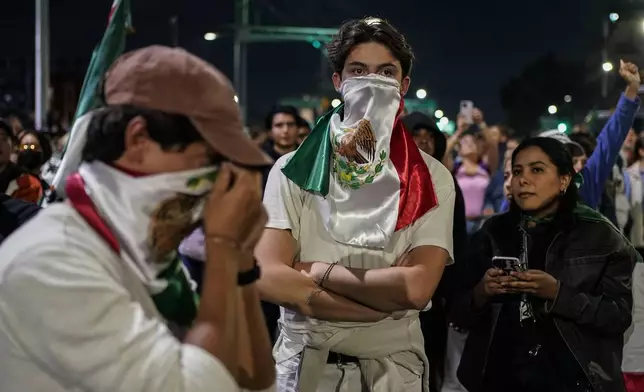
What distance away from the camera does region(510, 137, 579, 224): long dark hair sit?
4.16 metres

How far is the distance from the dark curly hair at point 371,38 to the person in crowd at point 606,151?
2645 mm

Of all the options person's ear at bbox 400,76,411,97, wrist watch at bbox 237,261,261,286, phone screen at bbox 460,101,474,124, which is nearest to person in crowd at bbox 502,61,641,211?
person's ear at bbox 400,76,411,97

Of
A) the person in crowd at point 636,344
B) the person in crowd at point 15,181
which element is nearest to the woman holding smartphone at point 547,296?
the person in crowd at point 636,344

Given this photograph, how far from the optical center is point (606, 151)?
5.83 meters

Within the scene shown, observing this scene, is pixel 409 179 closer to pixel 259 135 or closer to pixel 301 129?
pixel 301 129

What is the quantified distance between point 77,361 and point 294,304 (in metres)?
1.36

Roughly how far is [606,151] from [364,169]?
3311mm

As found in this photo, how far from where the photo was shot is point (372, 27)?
123 inches

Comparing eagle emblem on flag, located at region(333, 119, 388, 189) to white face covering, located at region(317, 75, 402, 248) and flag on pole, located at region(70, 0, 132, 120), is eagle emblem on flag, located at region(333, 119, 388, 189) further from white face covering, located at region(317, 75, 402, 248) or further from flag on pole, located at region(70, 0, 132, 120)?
flag on pole, located at region(70, 0, 132, 120)

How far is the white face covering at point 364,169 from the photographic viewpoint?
2977mm

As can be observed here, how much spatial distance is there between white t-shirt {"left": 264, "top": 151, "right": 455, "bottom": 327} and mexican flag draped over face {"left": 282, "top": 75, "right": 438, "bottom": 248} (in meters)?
0.03

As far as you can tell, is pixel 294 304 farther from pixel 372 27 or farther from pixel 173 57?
pixel 173 57

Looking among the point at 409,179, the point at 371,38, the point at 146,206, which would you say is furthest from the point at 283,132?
the point at 146,206

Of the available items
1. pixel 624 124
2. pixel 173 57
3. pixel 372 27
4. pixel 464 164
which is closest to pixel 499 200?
pixel 464 164
